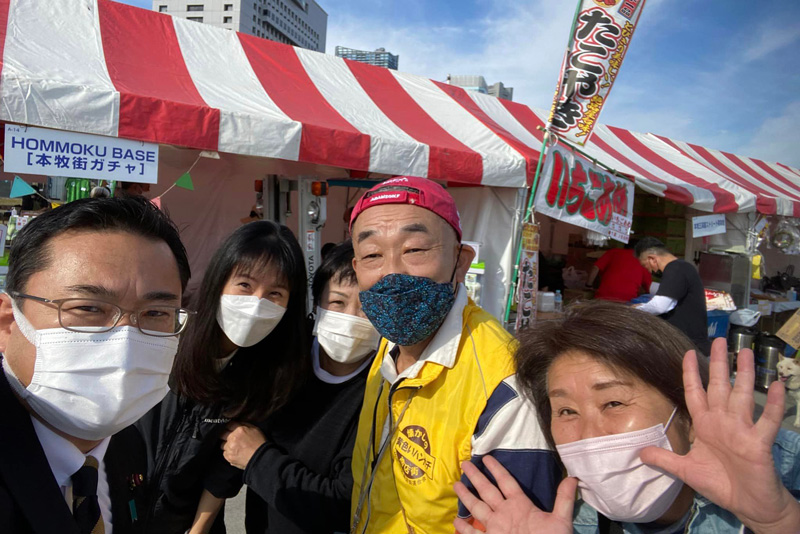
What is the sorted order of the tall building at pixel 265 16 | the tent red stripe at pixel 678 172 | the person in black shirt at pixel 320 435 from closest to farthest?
1. the person in black shirt at pixel 320 435
2. the tent red stripe at pixel 678 172
3. the tall building at pixel 265 16

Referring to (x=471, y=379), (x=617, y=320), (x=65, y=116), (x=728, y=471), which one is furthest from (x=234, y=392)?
(x=65, y=116)

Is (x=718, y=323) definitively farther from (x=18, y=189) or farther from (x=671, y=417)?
(x=18, y=189)

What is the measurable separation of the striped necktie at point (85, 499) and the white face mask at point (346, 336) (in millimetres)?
883

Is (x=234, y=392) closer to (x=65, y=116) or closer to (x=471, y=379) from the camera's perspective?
(x=471, y=379)

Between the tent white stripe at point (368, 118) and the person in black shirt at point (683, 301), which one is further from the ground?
the tent white stripe at point (368, 118)

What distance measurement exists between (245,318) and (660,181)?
240 inches

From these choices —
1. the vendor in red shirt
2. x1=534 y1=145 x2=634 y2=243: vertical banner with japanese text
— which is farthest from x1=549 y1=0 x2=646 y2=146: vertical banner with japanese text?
the vendor in red shirt

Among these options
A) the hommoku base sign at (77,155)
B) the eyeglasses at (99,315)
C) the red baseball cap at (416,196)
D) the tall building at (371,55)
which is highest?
the tall building at (371,55)

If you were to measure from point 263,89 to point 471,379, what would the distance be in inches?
161

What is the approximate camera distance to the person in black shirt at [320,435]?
1493 millimetres

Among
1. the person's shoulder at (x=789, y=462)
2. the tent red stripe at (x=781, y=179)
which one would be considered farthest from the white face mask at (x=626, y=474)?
the tent red stripe at (x=781, y=179)

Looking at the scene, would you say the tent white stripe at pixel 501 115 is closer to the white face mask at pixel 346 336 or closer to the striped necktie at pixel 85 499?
the white face mask at pixel 346 336

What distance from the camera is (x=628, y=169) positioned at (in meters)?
6.16

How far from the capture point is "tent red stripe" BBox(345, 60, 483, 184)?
453 cm
